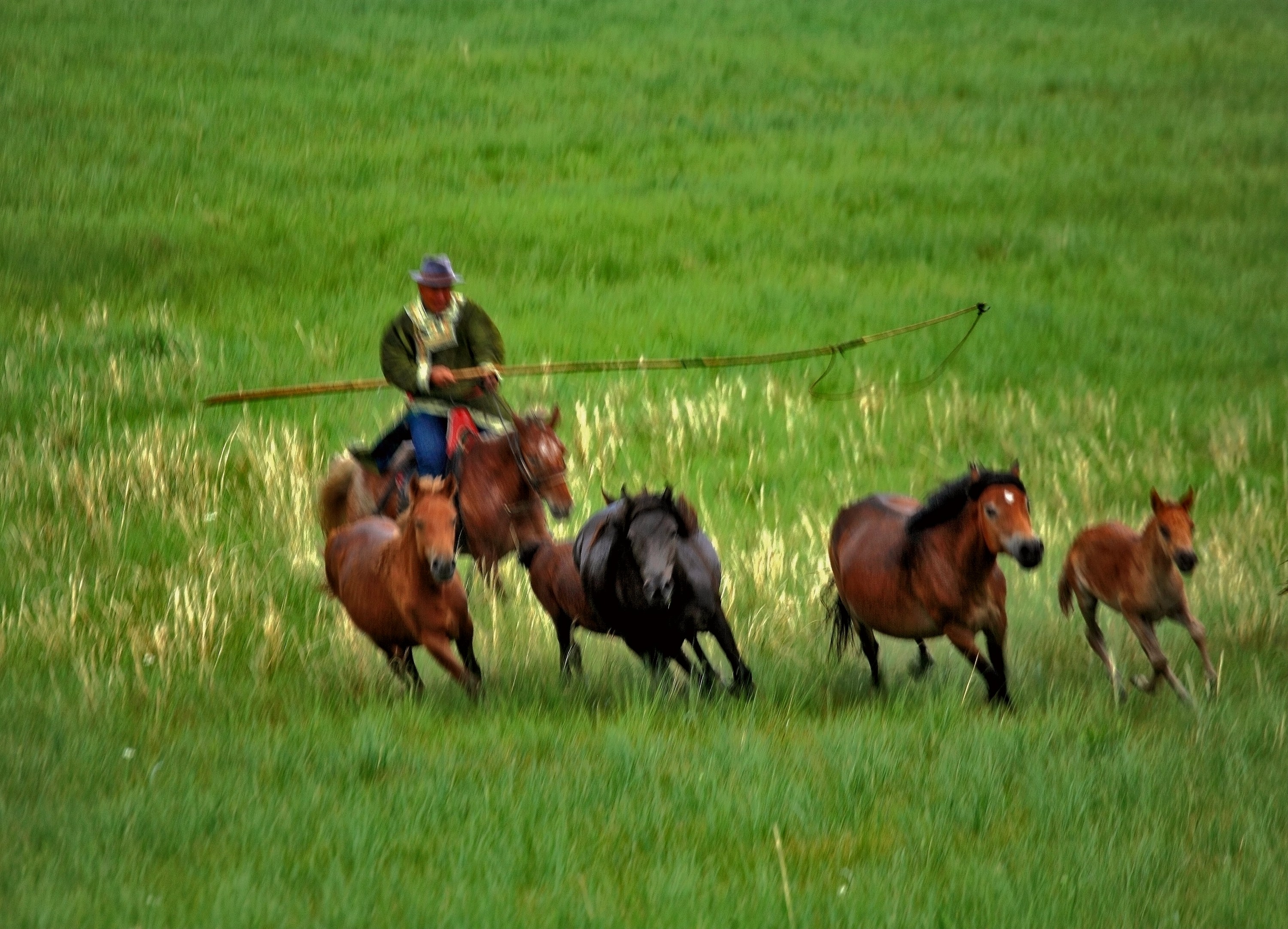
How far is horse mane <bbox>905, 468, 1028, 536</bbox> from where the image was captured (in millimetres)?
5699

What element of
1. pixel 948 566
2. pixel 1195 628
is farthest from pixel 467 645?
pixel 1195 628

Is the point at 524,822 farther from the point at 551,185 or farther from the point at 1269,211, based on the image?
the point at 1269,211

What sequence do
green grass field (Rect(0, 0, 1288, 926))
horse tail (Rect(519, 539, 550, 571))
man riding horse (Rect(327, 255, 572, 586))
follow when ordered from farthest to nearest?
1. man riding horse (Rect(327, 255, 572, 586))
2. horse tail (Rect(519, 539, 550, 571))
3. green grass field (Rect(0, 0, 1288, 926))

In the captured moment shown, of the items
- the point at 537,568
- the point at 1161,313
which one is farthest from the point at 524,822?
the point at 1161,313

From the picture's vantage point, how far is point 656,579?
5.57m

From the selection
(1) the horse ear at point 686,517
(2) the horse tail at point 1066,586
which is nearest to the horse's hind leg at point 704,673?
(1) the horse ear at point 686,517

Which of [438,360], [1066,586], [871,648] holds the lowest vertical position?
[871,648]

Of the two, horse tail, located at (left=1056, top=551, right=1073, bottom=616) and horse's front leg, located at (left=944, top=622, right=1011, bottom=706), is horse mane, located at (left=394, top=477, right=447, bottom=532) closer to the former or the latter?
horse's front leg, located at (left=944, top=622, right=1011, bottom=706)

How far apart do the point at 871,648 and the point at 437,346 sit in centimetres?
331

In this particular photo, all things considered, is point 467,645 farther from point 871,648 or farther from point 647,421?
point 647,421

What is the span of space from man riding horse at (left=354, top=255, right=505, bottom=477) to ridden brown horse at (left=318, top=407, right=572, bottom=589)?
25 cm

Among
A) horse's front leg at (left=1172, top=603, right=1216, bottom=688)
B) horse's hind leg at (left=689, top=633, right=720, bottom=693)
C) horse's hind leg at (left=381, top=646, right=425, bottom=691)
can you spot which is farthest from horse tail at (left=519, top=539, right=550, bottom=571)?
horse's front leg at (left=1172, top=603, right=1216, bottom=688)

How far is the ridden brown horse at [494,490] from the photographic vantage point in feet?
25.0

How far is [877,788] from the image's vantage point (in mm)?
5328
